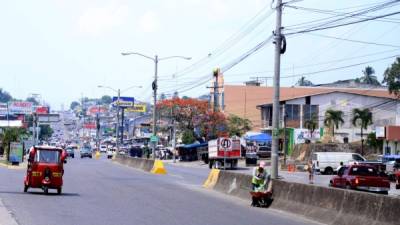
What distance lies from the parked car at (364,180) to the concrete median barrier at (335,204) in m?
6.97

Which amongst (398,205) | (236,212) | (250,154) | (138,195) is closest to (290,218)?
(236,212)

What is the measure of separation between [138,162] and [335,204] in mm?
50313

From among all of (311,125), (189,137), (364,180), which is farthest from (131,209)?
(189,137)

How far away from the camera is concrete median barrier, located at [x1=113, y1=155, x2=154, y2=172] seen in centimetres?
6292

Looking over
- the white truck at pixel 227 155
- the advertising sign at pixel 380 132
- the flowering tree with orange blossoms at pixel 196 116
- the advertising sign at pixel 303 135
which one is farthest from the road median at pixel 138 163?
the advertising sign at pixel 380 132

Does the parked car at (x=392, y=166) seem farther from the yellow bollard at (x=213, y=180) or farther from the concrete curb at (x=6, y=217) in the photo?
the concrete curb at (x=6, y=217)

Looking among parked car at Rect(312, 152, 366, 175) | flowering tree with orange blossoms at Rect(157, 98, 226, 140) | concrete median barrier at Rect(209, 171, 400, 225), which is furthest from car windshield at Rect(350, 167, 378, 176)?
flowering tree with orange blossoms at Rect(157, 98, 226, 140)

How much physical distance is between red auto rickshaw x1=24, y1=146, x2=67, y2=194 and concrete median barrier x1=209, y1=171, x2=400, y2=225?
306 inches

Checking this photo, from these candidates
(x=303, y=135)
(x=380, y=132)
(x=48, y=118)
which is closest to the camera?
(x=380, y=132)

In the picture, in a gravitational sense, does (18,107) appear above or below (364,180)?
above

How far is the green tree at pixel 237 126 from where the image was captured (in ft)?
351

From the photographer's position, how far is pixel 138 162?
6975 cm

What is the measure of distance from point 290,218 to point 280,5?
10.5 metres

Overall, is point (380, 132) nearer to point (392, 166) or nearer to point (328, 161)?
point (328, 161)
